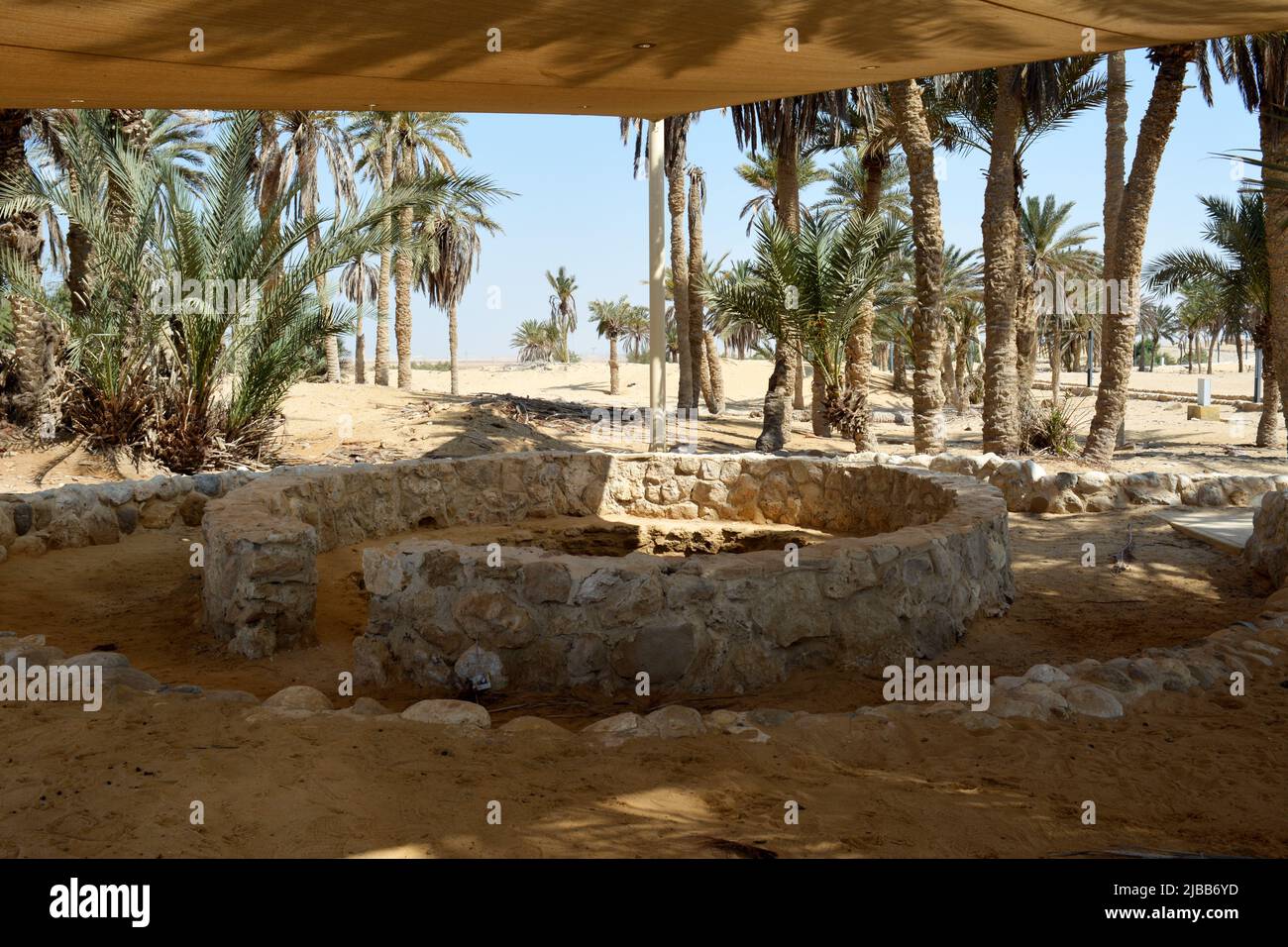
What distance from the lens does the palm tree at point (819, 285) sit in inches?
562

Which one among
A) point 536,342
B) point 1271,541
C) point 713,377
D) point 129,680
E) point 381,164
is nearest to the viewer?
point 129,680

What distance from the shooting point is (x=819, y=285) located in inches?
568

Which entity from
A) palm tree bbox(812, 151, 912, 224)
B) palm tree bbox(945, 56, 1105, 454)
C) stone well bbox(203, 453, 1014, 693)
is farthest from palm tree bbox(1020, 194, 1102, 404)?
stone well bbox(203, 453, 1014, 693)

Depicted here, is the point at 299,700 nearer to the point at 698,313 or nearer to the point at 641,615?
the point at 641,615

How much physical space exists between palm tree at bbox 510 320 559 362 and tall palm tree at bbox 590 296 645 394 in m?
15.1

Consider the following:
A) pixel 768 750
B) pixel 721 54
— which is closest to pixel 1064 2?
pixel 721 54

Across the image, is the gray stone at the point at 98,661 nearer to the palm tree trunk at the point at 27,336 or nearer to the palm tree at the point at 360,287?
the palm tree trunk at the point at 27,336

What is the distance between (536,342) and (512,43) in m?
66.6

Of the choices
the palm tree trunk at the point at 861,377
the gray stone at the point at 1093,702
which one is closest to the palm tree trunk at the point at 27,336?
the palm tree trunk at the point at 861,377

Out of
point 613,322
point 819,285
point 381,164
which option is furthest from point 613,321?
point 819,285

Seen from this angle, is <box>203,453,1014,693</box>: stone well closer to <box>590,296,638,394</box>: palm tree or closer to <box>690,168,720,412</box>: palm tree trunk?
<box>690,168,720,412</box>: palm tree trunk

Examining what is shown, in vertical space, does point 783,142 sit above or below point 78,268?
above
